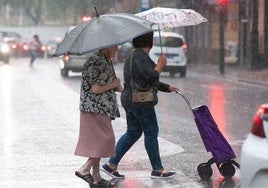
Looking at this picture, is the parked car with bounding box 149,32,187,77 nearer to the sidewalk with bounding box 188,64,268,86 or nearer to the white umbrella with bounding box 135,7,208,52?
the sidewalk with bounding box 188,64,268,86

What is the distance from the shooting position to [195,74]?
3656cm

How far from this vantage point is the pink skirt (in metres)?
9.38

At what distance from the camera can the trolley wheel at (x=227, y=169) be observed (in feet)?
32.5

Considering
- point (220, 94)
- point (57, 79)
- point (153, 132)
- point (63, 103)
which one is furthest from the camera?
point (57, 79)

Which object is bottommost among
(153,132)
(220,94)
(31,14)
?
(31,14)

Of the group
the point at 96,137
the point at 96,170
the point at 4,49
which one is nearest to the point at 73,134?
the point at 96,170

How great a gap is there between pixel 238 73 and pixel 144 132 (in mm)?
25452

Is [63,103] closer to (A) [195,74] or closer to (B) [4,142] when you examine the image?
(B) [4,142]

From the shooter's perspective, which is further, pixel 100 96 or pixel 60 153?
pixel 60 153

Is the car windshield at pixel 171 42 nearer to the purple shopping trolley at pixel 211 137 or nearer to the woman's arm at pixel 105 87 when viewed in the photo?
the purple shopping trolley at pixel 211 137

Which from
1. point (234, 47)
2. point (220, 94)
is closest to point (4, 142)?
point (220, 94)

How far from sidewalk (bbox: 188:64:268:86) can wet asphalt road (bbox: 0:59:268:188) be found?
4146 millimetres

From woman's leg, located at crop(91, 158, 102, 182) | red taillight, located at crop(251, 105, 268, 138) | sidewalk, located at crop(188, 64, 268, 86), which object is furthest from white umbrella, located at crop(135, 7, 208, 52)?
sidewalk, located at crop(188, 64, 268, 86)

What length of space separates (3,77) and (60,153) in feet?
69.0
